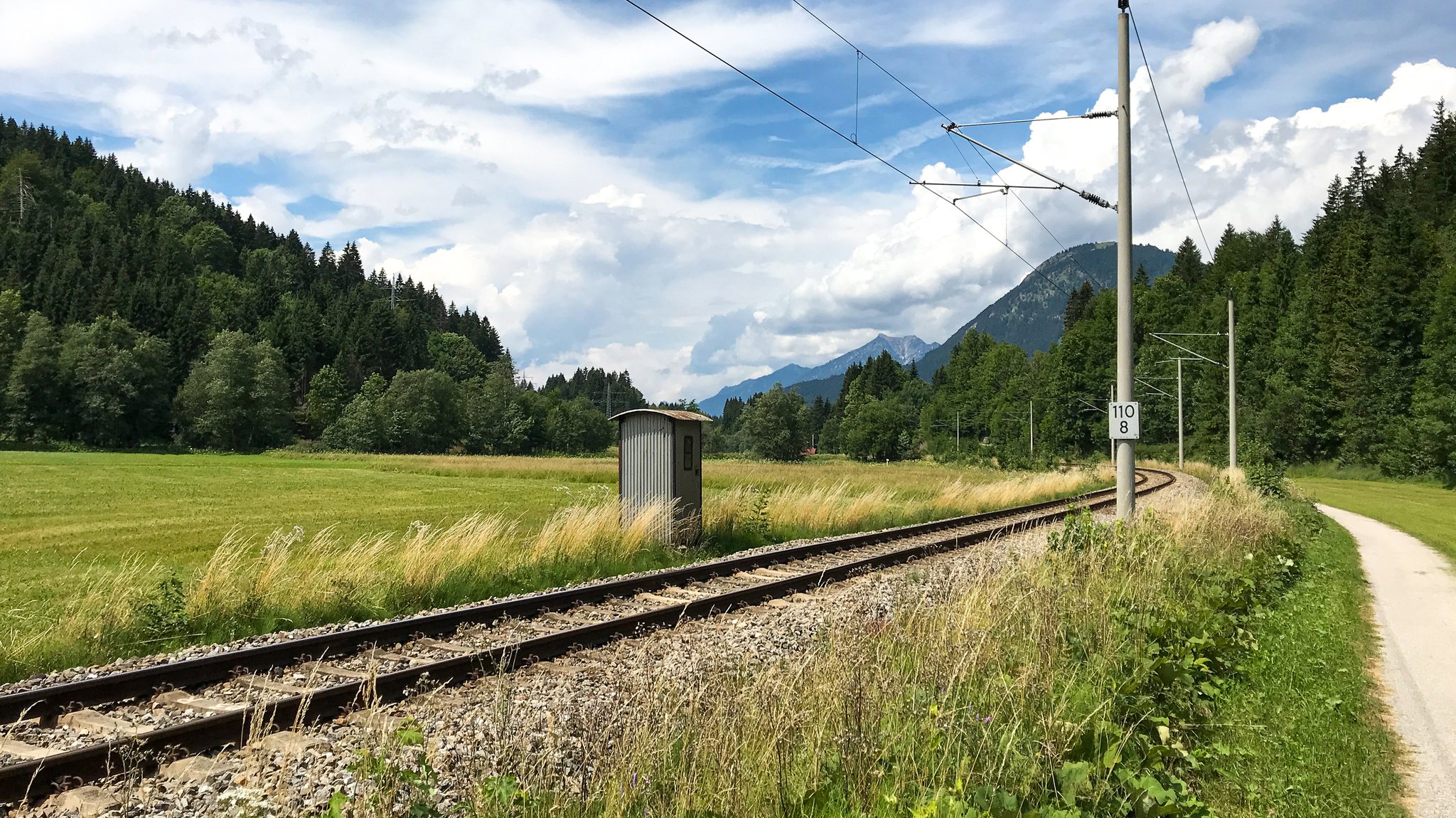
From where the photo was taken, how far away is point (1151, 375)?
299 feet

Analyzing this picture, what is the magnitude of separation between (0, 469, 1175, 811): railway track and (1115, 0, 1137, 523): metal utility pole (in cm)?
492

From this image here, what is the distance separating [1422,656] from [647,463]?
11.1m

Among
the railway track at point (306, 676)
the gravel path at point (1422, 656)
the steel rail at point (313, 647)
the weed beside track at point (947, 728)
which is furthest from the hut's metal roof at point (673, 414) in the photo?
the gravel path at point (1422, 656)

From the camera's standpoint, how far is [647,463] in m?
15.9

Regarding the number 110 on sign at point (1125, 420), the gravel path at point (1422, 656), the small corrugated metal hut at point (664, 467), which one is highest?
the number 110 on sign at point (1125, 420)

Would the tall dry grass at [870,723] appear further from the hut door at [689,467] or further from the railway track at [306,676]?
the hut door at [689,467]

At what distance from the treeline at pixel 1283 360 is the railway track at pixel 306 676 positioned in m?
25.9

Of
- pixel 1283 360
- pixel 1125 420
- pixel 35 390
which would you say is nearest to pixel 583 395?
pixel 35 390

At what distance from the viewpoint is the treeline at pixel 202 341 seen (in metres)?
86.8

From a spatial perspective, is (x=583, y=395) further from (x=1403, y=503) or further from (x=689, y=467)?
(x=689, y=467)

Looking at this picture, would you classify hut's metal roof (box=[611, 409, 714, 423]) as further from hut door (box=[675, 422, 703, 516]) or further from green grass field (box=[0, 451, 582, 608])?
green grass field (box=[0, 451, 582, 608])

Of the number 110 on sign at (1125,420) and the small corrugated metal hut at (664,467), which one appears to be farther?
the small corrugated metal hut at (664,467)

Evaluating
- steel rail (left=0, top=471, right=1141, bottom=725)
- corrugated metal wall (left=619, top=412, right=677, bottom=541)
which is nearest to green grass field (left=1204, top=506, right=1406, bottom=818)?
steel rail (left=0, top=471, right=1141, bottom=725)

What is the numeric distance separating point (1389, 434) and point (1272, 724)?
60.6m
